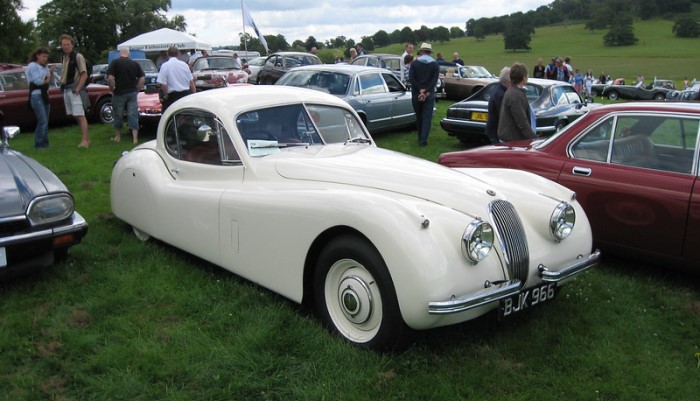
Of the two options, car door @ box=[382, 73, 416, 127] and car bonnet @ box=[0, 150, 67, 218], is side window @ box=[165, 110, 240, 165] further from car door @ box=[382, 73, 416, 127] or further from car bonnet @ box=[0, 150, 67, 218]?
car door @ box=[382, 73, 416, 127]

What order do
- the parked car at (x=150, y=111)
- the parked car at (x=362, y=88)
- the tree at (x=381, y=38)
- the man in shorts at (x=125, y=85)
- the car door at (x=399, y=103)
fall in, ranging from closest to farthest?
1. the man in shorts at (x=125, y=85)
2. the parked car at (x=362, y=88)
3. the parked car at (x=150, y=111)
4. the car door at (x=399, y=103)
5. the tree at (x=381, y=38)

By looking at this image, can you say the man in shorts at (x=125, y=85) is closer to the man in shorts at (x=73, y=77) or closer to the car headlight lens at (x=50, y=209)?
the man in shorts at (x=73, y=77)

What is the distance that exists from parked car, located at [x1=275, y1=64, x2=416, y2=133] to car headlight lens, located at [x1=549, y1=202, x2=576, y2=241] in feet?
22.7

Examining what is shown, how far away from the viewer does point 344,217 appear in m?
3.39

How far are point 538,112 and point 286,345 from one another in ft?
27.5

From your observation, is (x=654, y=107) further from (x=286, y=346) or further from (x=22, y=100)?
(x=22, y=100)

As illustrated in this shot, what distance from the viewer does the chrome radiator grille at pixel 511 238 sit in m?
3.45

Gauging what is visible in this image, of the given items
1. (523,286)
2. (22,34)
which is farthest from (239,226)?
(22,34)

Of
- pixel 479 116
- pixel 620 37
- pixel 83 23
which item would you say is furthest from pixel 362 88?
pixel 620 37

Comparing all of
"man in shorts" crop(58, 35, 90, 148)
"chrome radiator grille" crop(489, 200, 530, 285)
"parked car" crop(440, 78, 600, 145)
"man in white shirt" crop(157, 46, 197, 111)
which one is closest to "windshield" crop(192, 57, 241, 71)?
"man in white shirt" crop(157, 46, 197, 111)

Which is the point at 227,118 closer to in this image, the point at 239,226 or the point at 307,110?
the point at 307,110

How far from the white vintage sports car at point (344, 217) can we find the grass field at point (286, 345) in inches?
9.3

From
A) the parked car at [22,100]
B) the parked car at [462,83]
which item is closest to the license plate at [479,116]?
the parked car at [462,83]

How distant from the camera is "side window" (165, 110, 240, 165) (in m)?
4.58
